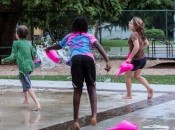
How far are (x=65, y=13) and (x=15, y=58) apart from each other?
14.2 m

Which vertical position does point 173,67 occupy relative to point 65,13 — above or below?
below

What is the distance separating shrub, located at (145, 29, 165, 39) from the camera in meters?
23.4

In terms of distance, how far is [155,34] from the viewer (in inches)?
938

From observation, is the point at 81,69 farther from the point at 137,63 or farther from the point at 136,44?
the point at 137,63

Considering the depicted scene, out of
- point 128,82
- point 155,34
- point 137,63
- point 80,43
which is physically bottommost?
point 128,82

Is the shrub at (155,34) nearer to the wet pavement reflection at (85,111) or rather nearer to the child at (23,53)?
the wet pavement reflection at (85,111)

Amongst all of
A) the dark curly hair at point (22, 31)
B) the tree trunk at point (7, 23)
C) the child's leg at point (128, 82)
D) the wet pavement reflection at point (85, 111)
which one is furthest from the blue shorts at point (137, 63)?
the tree trunk at point (7, 23)

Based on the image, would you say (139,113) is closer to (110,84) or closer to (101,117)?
(101,117)

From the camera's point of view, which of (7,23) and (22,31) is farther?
(7,23)

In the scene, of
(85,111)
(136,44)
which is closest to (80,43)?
(85,111)

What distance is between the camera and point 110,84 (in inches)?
537

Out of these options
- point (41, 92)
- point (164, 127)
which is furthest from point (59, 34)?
point (164, 127)

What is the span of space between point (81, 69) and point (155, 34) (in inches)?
663

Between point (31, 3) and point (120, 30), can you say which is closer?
point (31, 3)
